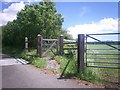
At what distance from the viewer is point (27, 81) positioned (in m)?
10.4

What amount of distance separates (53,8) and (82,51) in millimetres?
20111

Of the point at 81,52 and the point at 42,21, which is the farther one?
the point at 42,21

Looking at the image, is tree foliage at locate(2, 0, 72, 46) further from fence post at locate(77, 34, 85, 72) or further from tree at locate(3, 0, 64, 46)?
fence post at locate(77, 34, 85, 72)

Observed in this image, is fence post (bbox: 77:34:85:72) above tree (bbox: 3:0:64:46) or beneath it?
beneath

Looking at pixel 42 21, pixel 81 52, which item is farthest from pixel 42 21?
pixel 81 52

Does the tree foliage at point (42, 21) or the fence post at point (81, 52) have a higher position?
the tree foliage at point (42, 21)

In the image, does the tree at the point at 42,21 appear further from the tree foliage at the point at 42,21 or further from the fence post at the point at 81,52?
the fence post at the point at 81,52

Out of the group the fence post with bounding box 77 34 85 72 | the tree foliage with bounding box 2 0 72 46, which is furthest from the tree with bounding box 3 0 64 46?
the fence post with bounding box 77 34 85 72

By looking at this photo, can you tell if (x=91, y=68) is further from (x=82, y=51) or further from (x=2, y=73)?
(x=2, y=73)

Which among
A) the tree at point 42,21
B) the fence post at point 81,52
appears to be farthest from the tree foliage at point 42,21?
the fence post at point 81,52

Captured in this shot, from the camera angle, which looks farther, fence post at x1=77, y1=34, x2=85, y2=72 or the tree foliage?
the tree foliage

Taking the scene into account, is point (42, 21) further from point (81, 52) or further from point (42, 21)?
point (81, 52)

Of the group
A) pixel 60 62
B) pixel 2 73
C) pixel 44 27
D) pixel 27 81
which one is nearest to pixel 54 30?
pixel 44 27

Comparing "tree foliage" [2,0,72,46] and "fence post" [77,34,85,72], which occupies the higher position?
"tree foliage" [2,0,72,46]
